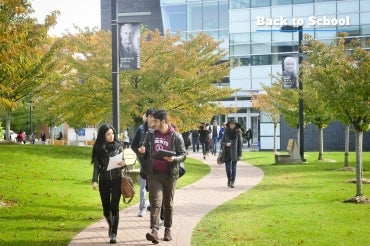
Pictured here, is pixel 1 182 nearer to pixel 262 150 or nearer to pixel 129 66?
pixel 129 66

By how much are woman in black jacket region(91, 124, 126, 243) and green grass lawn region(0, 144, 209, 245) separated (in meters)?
0.73

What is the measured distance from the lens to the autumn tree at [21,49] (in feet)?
39.2

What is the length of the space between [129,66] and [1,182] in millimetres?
5038

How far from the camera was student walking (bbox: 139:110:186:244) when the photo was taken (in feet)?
29.1

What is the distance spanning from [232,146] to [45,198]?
17.4ft

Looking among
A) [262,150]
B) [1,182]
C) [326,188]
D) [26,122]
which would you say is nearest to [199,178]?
[326,188]

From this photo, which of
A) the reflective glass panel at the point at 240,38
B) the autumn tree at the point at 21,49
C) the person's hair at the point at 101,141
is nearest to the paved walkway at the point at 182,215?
the person's hair at the point at 101,141

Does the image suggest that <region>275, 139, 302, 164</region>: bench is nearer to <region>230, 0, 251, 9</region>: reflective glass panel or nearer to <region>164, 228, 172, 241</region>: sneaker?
<region>164, 228, 172, 241</region>: sneaker

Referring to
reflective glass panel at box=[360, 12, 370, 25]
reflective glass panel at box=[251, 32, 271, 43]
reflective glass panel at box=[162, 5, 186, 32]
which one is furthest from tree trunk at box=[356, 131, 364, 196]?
reflective glass panel at box=[162, 5, 186, 32]

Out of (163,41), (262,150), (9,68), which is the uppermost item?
(163,41)

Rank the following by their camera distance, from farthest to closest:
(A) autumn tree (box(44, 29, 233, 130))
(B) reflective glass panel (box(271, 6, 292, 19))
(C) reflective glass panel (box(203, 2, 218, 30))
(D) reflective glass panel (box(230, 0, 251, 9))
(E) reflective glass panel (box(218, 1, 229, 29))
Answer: (C) reflective glass panel (box(203, 2, 218, 30)), (E) reflective glass panel (box(218, 1, 229, 29)), (D) reflective glass panel (box(230, 0, 251, 9)), (B) reflective glass panel (box(271, 6, 292, 19)), (A) autumn tree (box(44, 29, 233, 130))

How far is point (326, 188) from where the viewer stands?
16.0 m

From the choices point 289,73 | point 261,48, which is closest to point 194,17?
point 261,48

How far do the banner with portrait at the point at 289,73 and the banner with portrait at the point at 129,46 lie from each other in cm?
1580
